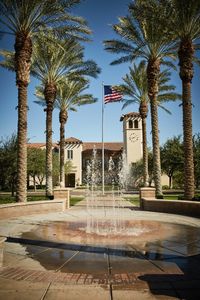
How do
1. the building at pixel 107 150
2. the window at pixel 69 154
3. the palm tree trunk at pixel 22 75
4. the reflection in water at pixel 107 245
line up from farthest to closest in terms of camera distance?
the window at pixel 69 154 < the building at pixel 107 150 < the palm tree trunk at pixel 22 75 < the reflection in water at pixel 107 245

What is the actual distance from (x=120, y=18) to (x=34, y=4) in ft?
26.4

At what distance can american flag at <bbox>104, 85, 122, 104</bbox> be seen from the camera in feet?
100

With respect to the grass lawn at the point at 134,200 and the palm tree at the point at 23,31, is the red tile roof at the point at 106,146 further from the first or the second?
the palm tree at the point at 23,31

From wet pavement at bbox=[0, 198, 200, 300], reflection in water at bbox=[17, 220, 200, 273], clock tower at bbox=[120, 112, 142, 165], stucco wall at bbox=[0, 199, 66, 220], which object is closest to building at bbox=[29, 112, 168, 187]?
clock tower at bbox=[120, 112, 142, 165]

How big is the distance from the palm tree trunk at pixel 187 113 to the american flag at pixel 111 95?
12857mm

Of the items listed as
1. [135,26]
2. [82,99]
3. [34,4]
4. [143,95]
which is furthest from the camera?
[82,99]

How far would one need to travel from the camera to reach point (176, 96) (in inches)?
1236

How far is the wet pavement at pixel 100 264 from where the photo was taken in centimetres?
474

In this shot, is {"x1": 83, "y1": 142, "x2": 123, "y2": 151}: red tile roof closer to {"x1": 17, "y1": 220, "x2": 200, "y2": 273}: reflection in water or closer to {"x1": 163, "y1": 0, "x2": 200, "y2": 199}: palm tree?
{"x1": 163, "y1": 0, "x2": 200, "y2": 199}: palm tree

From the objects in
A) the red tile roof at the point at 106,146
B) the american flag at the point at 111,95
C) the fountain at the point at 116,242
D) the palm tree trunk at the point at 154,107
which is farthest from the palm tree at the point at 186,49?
the red tile roof at the point at 106,146

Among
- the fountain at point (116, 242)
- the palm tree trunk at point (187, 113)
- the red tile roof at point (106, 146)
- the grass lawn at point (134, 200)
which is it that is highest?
the red tile roof at point (106, 146)

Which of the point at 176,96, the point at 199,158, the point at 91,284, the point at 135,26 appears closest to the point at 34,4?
the point at 135,26

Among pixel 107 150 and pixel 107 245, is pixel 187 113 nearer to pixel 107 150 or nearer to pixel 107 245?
pixel 107 245

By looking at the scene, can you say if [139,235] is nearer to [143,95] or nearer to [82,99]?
[143,95]
